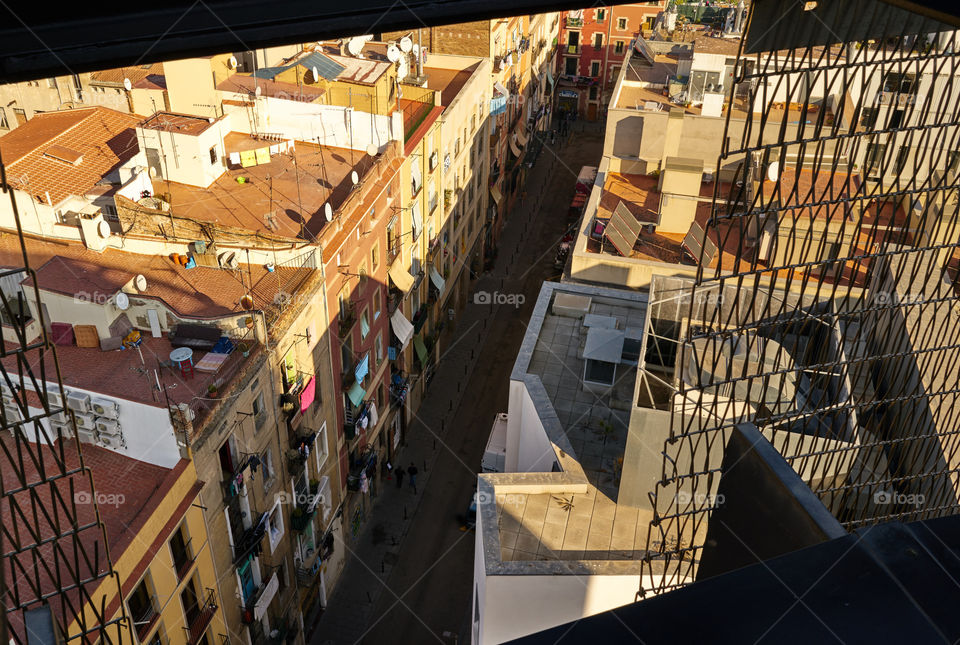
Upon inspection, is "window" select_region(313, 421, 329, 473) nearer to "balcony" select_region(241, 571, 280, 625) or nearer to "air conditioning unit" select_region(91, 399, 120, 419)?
"balcony" select_region(241, 571, 280, 625)

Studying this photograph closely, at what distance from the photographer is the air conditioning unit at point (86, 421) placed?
21.3 m

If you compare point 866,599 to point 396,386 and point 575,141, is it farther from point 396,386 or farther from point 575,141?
point 575,141

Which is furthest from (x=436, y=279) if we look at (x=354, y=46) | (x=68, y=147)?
(x=68, y=147)

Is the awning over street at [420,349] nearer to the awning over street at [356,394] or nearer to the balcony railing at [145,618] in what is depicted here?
the awning over street at [356,394]

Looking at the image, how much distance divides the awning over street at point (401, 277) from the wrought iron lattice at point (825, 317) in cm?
1464

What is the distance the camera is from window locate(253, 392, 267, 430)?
25062 mm

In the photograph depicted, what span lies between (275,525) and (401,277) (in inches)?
575

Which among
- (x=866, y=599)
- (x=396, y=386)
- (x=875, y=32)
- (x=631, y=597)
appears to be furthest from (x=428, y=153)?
(x=866, y=599)

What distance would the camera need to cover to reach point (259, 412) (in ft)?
83.5

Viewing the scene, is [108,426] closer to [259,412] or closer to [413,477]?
[259,412]

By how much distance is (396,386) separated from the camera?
40.9m

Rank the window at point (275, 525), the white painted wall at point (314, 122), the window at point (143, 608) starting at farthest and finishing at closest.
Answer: the white painted wall at point (314, 122) → the window at point (275, 525) → the window at point (143, 608)

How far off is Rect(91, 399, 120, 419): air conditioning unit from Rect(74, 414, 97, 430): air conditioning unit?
1.20 feet

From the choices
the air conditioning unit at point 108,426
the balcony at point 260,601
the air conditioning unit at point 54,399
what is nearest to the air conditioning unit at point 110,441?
the air conditioning unit at point 108,426
